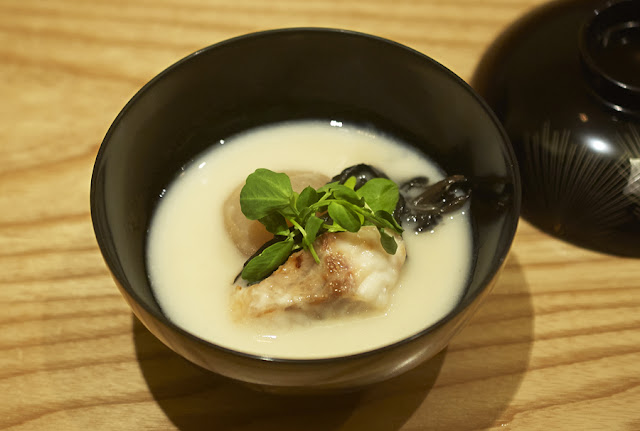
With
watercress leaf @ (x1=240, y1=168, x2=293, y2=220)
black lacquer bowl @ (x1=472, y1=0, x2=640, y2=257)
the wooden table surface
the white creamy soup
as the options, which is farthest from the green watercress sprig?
black lacquer bowl @ (x1=472, y1=0, x2=640, y2=257)

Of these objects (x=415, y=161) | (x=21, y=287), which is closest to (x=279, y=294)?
(x=415, y=161)

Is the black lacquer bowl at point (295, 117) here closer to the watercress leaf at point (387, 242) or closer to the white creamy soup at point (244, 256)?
the white creamy soup at point (244, 256)

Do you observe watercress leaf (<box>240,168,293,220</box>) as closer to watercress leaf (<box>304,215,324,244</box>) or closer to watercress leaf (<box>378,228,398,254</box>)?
watercress leaf (<box>304,215,324,244</box>)

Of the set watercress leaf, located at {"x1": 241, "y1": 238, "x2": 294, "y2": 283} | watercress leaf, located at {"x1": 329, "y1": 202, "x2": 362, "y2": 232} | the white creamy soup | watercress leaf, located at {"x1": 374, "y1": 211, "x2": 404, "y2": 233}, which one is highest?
watercress leaf, located at {"x1": 329, "y1": 202, "x2": 362, "y2": 232}

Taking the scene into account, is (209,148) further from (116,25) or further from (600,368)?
(600,368)

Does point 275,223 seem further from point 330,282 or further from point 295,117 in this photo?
point 295,117

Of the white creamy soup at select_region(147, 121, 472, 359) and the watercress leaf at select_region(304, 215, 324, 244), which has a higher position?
the watercress leaf at select_region(304, 215, 324, 244)

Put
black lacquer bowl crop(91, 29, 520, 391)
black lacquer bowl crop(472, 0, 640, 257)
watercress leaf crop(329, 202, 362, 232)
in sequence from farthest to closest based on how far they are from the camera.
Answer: black lacquer bowl crop(472, 0, 640, 257), watercress leaf crop(329, 202, 362, 232), black lacquer bowl crop(91, 29, 520, 391)
